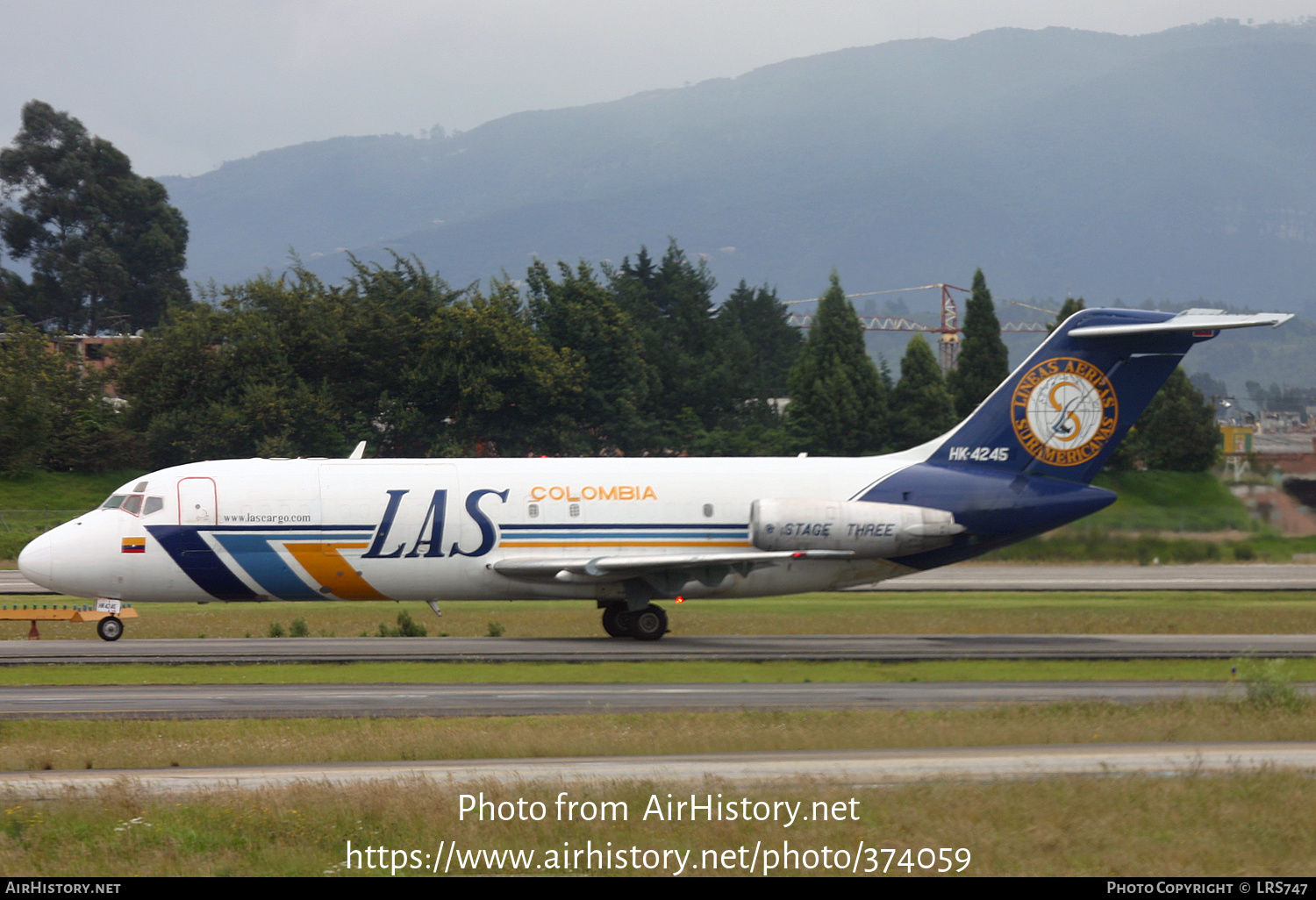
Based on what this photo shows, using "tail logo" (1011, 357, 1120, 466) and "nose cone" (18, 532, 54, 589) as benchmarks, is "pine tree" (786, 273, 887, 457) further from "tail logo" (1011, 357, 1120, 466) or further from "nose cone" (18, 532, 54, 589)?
"nose cone" (18, 532, 54, 589)

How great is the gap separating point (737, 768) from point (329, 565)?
16.3 m

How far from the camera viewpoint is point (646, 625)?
104ft

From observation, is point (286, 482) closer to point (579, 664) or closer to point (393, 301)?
point (579, 664)

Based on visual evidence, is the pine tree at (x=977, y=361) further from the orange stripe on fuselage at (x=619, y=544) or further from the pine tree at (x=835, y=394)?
the orange stripe on fuselage at (x=619, y=544)

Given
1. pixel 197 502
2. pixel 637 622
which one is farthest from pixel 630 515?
pixel 197 502

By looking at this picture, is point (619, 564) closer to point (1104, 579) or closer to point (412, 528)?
point (412, 528)

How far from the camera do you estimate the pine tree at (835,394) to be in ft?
261

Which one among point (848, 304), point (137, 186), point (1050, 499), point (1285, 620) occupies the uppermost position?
point (137, 186)

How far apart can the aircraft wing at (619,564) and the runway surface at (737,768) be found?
41.5 ft

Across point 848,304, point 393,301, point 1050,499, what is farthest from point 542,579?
point 848,304

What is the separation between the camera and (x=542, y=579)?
30547mm

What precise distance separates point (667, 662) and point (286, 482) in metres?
9.89

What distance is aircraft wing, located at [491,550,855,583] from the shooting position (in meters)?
29.9
